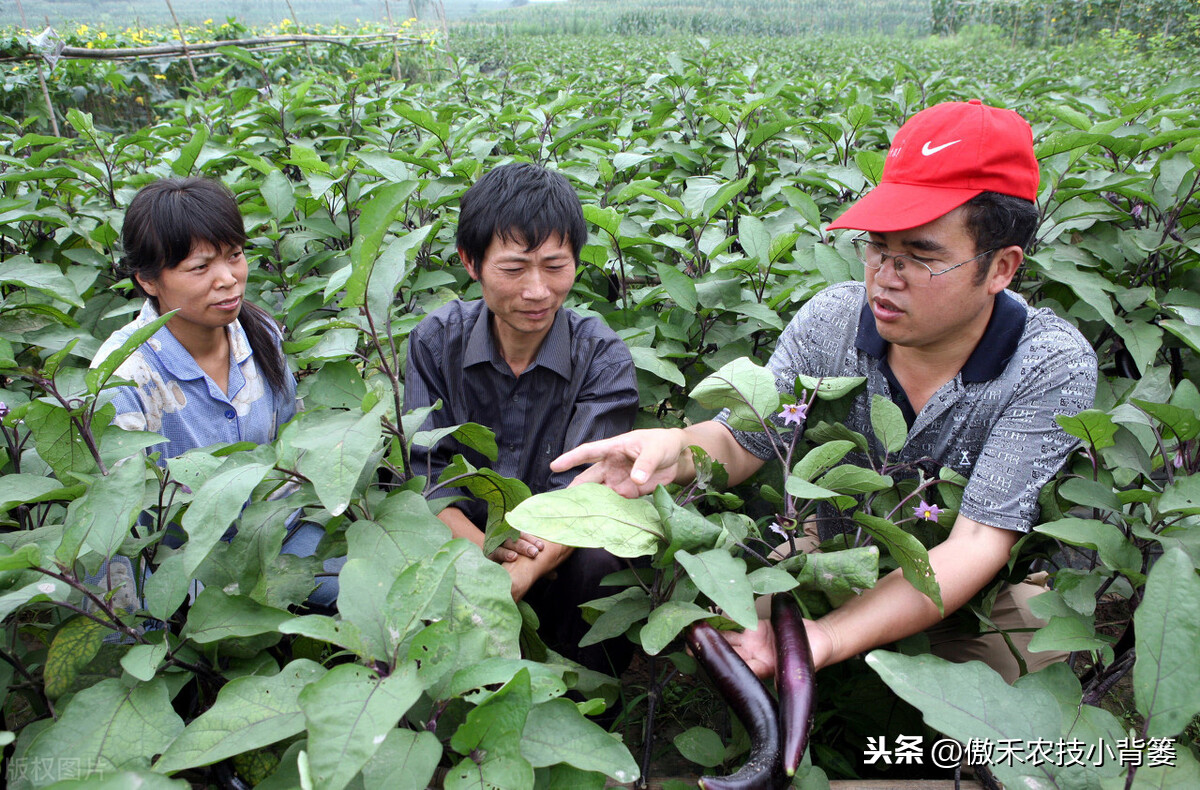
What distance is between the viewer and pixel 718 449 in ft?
5.66

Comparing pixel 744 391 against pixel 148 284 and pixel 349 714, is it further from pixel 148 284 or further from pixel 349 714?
pixel 148 284

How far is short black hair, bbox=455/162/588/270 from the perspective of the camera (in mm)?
1832

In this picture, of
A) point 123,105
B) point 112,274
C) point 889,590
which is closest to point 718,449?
point 889,590

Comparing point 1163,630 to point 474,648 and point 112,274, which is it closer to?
point 474,648

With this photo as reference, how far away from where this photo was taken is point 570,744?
3.00ft

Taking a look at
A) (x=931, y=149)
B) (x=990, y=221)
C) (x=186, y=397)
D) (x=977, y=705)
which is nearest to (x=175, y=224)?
(x=186, y=397)

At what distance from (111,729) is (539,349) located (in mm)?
1202

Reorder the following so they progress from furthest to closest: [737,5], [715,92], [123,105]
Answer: [737,5], [123,105], [715,92]

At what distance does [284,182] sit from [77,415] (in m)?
1.31

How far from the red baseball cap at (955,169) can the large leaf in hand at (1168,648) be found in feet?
2.69

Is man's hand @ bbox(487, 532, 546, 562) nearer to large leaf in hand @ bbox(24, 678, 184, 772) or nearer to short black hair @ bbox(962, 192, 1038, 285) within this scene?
large leaf in hand @ bbox(24, 678, 184, 772)

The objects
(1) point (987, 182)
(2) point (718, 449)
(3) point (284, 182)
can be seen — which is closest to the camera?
(1) point (987, 182)

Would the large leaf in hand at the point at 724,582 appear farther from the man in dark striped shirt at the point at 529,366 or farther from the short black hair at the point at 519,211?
the short black hair at the point at 519,211

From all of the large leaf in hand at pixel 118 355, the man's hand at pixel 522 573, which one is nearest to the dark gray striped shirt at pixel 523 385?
the man's hand at pixel 522 573
